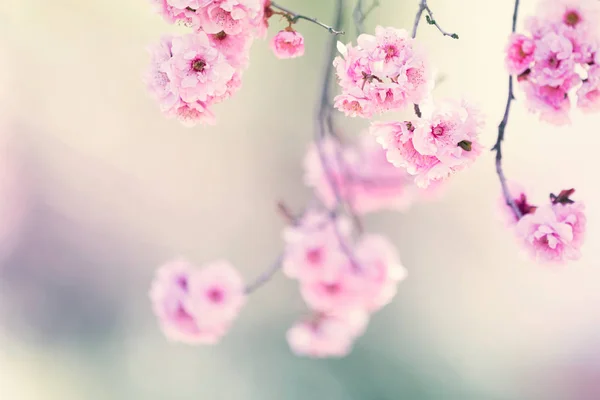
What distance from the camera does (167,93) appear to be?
657 mm

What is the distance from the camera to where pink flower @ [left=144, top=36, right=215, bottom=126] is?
2.14ft

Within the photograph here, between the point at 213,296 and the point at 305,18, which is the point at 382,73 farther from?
the point at 213,296

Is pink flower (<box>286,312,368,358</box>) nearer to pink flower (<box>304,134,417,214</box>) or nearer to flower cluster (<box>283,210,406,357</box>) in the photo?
flower cluster (<box>283,210,406,357</box>)

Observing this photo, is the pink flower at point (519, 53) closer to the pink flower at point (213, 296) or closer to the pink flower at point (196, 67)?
the pink flower at point (196, 67)

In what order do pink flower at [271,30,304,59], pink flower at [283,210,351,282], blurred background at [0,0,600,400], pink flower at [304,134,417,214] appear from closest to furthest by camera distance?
1. pink flower at [271,30,304,59]
2. pink flower at [283,210,351,282]
3. pink flower at [304,134,417,214]
4. blurred background at [0,0,600,400]

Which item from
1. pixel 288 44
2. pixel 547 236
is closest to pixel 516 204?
pixel 547 236

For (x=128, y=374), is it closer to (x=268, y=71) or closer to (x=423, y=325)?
(x=423, y=325)

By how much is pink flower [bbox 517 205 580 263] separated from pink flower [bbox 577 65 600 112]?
118mm

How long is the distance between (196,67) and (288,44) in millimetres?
118

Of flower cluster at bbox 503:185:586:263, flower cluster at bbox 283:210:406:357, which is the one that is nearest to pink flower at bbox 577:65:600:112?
flower cluster at bbox 503:185:586:263

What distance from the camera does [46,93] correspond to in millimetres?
2049

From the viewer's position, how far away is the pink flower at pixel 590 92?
1.99 ft

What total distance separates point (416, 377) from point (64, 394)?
3.78ft

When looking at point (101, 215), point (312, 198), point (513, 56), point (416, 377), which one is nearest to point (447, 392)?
point (416, 377)
